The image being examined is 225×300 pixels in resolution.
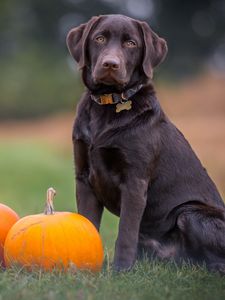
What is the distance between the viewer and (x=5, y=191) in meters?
10.9

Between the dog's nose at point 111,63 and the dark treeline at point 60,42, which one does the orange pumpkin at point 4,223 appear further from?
the dark treeline at point 60,42

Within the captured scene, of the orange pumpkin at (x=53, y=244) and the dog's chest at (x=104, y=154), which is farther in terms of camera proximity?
the dog's chest at (x=104, y=154)

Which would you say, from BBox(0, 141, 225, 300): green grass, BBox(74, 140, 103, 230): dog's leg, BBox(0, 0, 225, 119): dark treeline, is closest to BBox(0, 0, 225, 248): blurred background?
BBox(0, 0, 225, 119): dark treeline

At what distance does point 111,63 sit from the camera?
4.64 metres

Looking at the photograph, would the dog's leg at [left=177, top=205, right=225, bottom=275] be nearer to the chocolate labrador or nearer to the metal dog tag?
the chocolate labrador

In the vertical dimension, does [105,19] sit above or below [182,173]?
above

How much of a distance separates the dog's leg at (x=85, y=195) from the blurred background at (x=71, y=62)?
20.8 m

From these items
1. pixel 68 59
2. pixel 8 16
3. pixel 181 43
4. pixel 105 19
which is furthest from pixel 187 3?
pixel 105 19

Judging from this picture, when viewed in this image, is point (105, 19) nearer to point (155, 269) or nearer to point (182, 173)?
point (182, 173)

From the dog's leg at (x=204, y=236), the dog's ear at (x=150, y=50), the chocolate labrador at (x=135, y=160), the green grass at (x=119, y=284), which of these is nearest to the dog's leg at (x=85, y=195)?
the chocolate labrador at (x=135, y=160)

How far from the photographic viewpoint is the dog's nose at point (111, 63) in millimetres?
4641

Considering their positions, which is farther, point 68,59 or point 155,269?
point 68,59

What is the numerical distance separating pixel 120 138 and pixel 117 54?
1.79ft

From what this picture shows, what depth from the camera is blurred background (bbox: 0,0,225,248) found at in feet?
98.5
